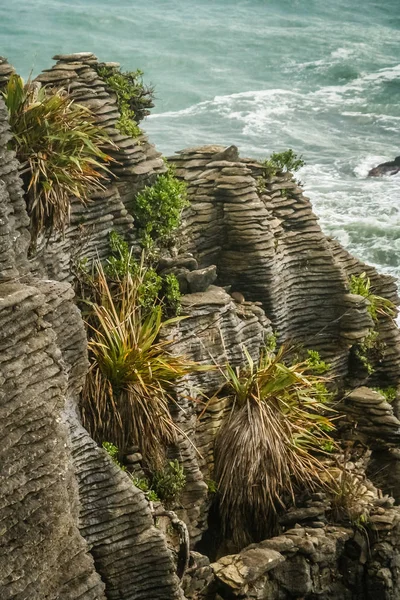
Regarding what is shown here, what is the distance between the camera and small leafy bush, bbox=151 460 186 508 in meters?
11.4

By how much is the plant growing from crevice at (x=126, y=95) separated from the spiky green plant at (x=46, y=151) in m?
1.83

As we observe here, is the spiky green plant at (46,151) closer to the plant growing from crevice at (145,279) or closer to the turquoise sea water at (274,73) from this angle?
the plant growing from crevice at (145,279)

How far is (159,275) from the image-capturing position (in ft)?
41.5

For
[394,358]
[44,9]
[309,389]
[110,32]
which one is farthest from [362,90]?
[309,389]

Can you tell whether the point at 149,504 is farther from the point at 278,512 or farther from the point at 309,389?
the point at 309,389

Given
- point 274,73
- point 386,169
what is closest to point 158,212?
point 386,169

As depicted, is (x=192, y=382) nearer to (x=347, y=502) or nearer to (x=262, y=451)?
(x=262, y=451)

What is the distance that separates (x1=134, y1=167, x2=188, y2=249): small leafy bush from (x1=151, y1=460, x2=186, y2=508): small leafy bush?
294 centimetres

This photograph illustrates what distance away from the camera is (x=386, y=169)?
31453 millimetres

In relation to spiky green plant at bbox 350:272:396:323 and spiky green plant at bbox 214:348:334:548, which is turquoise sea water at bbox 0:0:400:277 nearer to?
spiky green plant at bbox 350:272:396:323

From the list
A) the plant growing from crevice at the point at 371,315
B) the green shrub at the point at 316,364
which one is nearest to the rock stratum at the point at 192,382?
the plant growing from crevice at the point at 371,315

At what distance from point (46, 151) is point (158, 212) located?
95.8 inches

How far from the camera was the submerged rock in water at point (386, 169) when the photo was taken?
3130 centimetres

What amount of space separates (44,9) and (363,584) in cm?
4050
